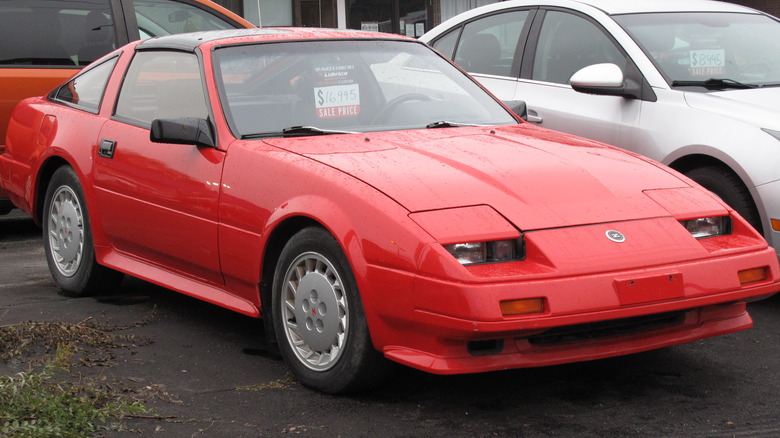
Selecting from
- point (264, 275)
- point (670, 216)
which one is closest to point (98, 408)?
point (264, 275)

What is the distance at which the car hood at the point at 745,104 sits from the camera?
585cm

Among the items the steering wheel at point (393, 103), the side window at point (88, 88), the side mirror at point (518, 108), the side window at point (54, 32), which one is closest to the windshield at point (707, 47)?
the side mirror at point (518, 108)

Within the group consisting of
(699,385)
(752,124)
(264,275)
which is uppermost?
(752,124)

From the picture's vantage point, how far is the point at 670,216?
14.3 feet

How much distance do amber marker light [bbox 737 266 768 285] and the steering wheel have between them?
183 cm

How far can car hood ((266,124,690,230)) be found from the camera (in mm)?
4223

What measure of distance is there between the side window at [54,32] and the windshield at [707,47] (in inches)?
155

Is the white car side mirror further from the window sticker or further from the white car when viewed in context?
the window sticker

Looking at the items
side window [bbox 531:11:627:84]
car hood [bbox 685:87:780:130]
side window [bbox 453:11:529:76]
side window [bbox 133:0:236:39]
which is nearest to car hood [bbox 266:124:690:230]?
car hood [bbox 685:87:780:130]

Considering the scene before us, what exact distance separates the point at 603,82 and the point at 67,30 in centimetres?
418

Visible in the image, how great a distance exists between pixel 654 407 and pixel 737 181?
1.98 metres

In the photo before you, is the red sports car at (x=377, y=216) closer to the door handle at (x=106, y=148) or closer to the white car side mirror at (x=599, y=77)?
the door handle at (x=106, y=148)

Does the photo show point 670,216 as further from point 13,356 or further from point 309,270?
point 13,356

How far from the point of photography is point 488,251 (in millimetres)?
4031
